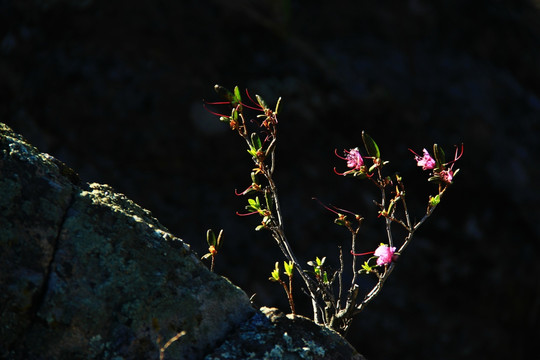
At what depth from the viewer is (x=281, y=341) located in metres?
1.65

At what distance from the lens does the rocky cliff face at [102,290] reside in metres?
1.48

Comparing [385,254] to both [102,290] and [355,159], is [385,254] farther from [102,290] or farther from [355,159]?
[102,290]

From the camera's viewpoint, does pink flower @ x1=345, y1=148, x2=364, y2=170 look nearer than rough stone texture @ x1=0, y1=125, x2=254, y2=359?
No

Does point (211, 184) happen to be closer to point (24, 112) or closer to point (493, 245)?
point (24, 112)

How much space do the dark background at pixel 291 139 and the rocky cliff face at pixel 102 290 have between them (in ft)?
11.6

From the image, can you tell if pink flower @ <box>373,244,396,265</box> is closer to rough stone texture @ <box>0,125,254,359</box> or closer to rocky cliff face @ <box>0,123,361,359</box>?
rocky cliff face @ <box>0,123,361,359</box>

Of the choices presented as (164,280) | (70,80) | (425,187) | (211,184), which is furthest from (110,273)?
(425,187)

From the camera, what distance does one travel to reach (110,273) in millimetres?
1582

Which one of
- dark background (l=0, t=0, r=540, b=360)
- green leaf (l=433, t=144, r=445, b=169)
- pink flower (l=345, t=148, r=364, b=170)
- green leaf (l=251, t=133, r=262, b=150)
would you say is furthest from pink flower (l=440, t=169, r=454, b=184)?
dark background (l=0, t=0, r=540, b=360)

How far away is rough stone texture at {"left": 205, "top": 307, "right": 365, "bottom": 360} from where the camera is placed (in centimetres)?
160

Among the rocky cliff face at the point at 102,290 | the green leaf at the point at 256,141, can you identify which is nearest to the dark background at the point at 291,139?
the green leaf at the point at 256,141

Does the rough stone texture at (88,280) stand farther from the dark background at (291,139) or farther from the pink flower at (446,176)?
the dark background at (291,139)

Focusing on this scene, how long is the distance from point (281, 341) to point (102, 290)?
1.67ft

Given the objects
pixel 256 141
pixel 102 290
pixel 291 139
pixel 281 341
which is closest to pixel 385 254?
pixel 281 341
